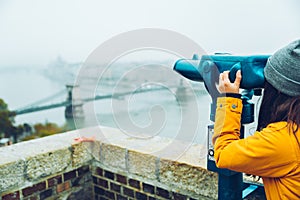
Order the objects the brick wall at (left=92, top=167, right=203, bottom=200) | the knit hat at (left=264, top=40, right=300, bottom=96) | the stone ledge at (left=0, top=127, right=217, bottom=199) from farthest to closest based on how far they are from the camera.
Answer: the brick wall at (left=92, top=167, right=203, bottom=200) → the stone ledge at (left=0, top=127, right=217, bottom=199) → the knit hat at (left=264, top=40, right=300, bottom=96)

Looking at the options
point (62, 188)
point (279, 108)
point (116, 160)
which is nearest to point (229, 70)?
point (279, 108)

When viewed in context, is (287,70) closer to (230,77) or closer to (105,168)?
(230,77)

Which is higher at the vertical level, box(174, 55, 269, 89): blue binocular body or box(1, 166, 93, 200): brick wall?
box(174, 55, 269, 89): blue binocular body

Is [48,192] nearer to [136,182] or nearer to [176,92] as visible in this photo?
[136,182]

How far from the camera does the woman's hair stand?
0.86 m

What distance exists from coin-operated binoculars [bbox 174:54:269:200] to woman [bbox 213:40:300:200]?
68 millimetres

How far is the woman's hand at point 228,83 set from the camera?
0.96 m

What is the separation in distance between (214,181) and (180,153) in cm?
21

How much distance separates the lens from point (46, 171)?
68.2 inches

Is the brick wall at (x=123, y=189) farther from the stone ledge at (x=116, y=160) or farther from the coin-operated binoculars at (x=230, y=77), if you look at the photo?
the coin-operated binoculars at (x=230, y=77)

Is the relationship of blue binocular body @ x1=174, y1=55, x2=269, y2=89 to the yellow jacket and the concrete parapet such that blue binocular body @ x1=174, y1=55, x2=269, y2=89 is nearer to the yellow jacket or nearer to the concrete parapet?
the yellow jacket

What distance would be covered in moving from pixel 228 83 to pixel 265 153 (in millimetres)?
243

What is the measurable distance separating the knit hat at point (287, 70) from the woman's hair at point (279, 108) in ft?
0.11

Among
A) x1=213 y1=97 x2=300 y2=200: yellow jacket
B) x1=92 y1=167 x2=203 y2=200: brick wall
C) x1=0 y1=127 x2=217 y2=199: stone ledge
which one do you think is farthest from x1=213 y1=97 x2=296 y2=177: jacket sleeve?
x1=92 y1=167 x2=203 y2=200: brick wall
